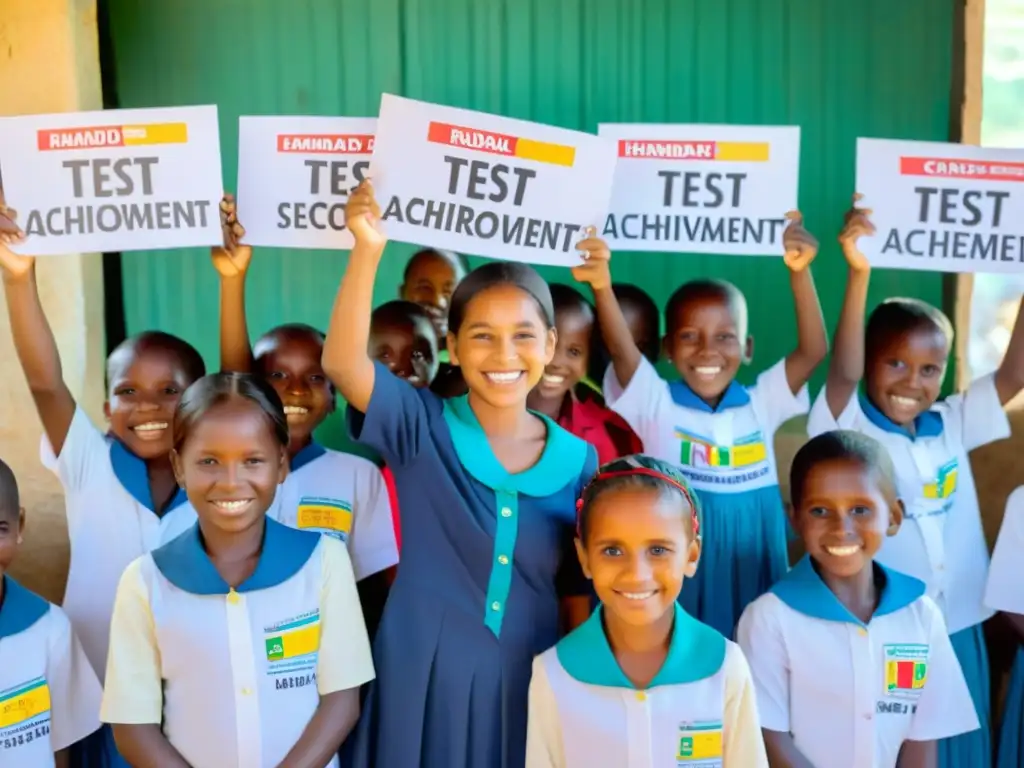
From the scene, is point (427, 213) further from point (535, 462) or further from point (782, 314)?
point (782, 314)

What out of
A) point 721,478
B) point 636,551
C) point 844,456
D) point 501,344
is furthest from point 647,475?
point 721,478

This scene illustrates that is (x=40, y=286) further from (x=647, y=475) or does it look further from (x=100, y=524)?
(x=647, y=475)

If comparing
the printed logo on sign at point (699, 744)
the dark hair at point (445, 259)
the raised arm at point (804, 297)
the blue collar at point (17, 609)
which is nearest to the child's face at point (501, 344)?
the printed logo on sign at point (699, 744)

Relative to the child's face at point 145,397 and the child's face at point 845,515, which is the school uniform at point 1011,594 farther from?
the child's face at point 145,397

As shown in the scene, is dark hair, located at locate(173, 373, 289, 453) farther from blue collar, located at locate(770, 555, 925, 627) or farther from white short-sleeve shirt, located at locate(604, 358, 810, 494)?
blue collar, located at locate(770, 555, 925, 627)

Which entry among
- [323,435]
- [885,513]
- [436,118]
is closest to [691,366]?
[885,513]

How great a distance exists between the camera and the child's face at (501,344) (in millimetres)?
2398

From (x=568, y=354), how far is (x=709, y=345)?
15.4 inches

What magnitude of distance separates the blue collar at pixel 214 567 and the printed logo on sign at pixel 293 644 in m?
0.09

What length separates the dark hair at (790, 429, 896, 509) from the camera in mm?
2678

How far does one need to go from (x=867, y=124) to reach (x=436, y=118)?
2072mm

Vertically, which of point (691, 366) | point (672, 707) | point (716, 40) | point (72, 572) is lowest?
point (672, 707)

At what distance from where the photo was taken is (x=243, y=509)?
2.36m

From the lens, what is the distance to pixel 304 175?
2920mm
